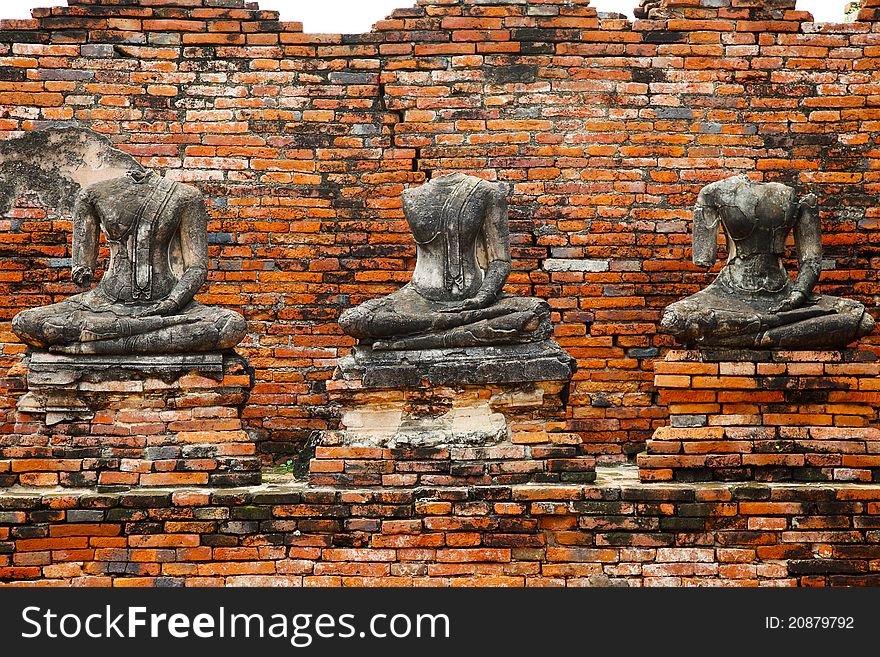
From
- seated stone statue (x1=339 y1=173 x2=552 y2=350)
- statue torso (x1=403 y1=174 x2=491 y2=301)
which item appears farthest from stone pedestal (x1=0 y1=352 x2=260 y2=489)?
statue torso (x1=403 y1=174 x2=491 y2=301)

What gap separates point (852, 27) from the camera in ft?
35.7

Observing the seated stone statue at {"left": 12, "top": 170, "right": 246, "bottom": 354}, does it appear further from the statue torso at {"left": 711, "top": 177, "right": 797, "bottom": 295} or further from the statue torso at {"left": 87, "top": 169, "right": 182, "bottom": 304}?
the statue torso at {"left": 711, "top": 177, "right": 797, "bottom": 295}

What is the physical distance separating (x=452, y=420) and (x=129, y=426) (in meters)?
2.01

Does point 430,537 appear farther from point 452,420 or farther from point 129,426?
point 129,426

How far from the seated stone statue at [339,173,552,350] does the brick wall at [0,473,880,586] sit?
41.7 inches

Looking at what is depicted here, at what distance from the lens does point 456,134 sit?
10766 millimetres

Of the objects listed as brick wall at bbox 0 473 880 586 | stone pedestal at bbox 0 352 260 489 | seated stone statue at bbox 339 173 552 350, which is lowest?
brick wall at bbox 0 473 880 586

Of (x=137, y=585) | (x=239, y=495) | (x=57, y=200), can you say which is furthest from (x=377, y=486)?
(x=57, y=200)

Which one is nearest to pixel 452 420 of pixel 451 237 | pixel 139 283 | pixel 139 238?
pixel 451 237

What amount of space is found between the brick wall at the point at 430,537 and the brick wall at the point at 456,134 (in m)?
2.25

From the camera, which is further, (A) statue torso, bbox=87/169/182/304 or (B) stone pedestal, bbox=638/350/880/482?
(A) statue torso, bbox=87/169/182/304

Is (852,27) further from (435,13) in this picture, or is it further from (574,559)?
(574,559)

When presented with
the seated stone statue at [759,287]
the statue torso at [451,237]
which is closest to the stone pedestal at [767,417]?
the seated stone statue at [759,287]

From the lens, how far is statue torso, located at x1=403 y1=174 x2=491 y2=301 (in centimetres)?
909
